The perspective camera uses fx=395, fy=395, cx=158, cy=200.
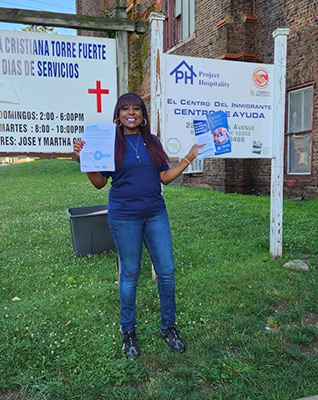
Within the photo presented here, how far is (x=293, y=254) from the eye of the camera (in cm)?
558

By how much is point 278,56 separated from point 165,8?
38.4 ft

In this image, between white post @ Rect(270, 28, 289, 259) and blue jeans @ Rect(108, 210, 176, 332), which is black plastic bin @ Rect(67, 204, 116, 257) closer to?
white post @ Rect(270, 28, 289, 259)

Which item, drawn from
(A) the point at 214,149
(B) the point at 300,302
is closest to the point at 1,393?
(A) the point at 214,149

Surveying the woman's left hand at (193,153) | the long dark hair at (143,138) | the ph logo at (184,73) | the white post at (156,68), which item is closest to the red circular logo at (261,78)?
the ph logo at (184,73)

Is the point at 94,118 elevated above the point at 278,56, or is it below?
below

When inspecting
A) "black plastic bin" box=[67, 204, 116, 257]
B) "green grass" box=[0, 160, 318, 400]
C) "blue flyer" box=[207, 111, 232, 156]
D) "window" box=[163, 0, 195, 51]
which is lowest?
"green grass" box=[0, 160, 318, 400]

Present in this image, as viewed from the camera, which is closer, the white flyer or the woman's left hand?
the white flyer

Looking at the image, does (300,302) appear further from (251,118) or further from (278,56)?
(278,56)

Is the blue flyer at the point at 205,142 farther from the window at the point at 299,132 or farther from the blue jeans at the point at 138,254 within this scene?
the window at the point at 299,132

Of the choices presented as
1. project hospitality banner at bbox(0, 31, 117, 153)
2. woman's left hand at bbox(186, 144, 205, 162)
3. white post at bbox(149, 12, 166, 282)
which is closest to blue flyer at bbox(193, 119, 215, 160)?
woman's left hand at bbox(186, 144, 205, 162)

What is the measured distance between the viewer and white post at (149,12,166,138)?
443 centimetres

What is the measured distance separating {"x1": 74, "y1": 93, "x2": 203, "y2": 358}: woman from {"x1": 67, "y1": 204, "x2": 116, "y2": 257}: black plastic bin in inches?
98.8

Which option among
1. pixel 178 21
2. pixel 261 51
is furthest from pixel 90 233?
pixel 178 21

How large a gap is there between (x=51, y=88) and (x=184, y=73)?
60.6 inches
